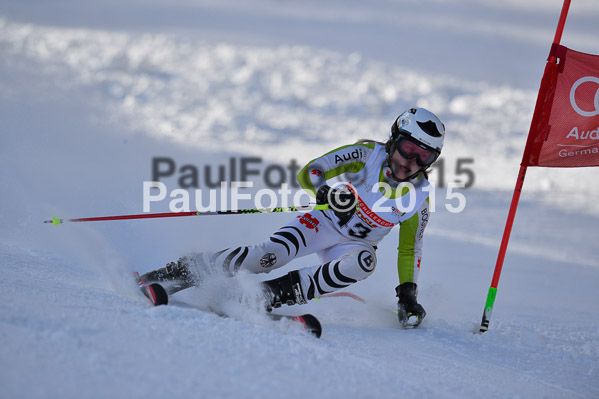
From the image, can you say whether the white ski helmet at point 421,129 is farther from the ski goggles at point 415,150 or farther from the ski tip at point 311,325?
the ski tip at point 311,325

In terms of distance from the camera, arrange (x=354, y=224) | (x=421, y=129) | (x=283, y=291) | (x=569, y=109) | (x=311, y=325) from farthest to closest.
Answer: (x=569, y=109) < (x=354, y=224) < (x=421, y=129) < (x=283, y=291) < (x=311, y=325)

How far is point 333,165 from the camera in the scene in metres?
4.08

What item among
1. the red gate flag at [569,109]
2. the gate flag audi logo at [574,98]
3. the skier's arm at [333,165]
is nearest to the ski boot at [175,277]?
the skier's arm at [333,165]

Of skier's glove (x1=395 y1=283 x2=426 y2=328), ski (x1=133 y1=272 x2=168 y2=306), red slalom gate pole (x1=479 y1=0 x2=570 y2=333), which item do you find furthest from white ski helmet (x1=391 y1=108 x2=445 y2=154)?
ski (x1=133 y1=272 x2=168 y2=306)

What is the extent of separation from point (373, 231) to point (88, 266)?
191 cm

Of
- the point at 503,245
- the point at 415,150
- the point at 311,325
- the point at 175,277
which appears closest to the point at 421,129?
the point at 415,150

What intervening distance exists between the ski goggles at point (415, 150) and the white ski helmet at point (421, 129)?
2 cm

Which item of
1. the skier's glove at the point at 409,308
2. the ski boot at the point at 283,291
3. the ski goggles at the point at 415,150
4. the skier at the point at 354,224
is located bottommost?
the skier's glove at the point at 409,308

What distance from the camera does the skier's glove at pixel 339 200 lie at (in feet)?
12.7

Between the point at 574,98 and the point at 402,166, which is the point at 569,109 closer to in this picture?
the point at 574,98

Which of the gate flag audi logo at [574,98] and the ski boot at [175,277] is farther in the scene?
the gate flag audi logo at [574,98]

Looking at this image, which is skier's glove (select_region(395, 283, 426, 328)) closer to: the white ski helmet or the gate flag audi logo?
the white ski helmet

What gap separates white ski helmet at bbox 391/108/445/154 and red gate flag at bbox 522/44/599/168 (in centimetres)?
83

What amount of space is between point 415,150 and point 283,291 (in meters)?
1.21
